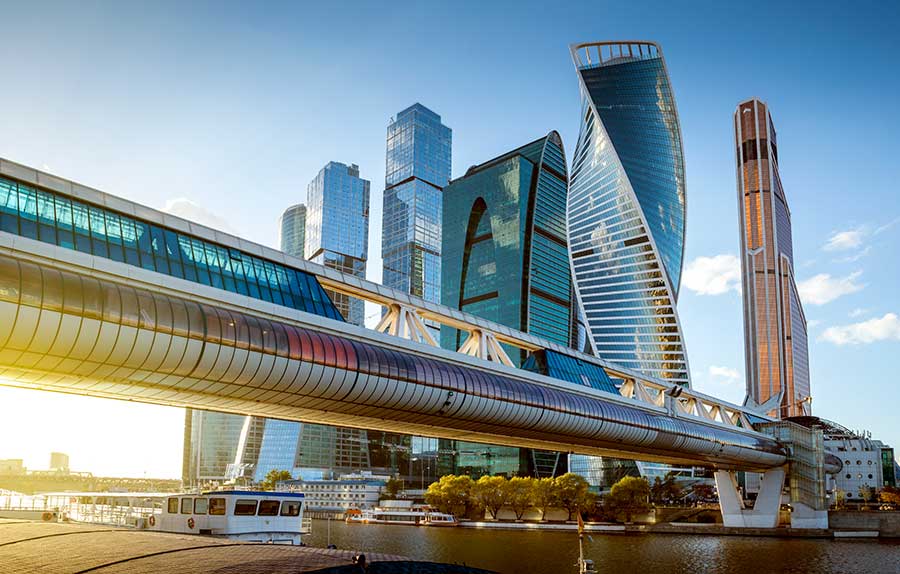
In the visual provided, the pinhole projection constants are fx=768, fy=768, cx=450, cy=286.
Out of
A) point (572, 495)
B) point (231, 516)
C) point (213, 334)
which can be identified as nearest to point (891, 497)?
point (572, 495)

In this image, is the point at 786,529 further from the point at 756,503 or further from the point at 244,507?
the point at 244,507

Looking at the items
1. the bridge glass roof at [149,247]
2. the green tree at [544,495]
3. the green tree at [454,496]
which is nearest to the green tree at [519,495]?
the green tree at [544,495]

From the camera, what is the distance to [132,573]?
17.5m

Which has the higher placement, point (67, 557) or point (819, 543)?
point (67, 557)

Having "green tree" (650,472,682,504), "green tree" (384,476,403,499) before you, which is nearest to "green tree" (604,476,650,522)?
"green tree" (650,472,682,504)

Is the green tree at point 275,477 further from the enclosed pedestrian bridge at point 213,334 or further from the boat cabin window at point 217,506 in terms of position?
the boat cabin window at point 217,506

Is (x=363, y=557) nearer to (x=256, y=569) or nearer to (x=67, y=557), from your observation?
(x=256, y=569)

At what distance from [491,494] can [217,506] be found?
76115 mm

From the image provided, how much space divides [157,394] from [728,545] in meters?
62.3

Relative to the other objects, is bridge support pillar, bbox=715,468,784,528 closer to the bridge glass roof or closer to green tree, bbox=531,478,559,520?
green tree, bbox=531,478,559,520

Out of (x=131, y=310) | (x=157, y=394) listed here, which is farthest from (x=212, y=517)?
(x=131, y=310)

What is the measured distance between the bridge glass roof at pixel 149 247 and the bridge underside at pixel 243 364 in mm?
1527

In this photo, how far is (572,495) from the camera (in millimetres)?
105750

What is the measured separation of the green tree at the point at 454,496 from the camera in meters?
116
